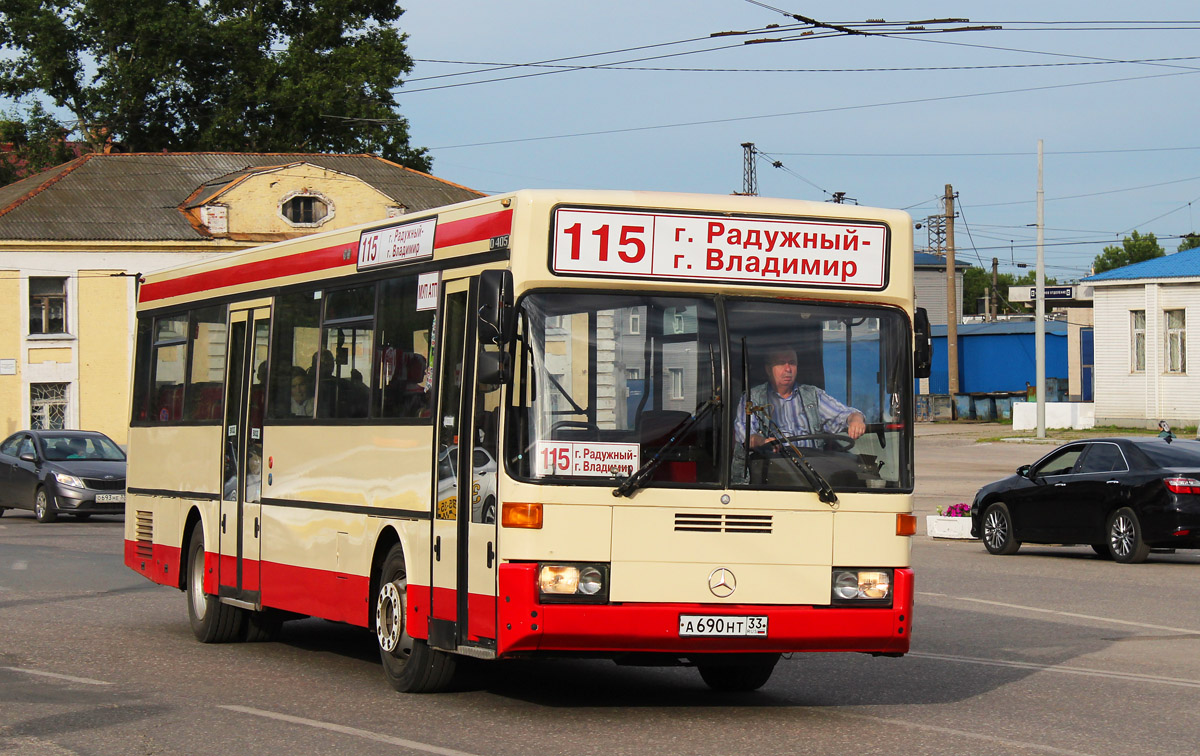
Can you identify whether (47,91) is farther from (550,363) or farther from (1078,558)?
(550,363)

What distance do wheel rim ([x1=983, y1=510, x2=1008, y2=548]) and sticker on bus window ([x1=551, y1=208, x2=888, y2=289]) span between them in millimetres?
13479

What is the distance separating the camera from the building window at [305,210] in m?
58.3

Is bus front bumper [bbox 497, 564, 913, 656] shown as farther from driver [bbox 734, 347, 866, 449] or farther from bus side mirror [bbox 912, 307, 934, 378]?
bus side mirror [bbox 912, 307, 934, 378]

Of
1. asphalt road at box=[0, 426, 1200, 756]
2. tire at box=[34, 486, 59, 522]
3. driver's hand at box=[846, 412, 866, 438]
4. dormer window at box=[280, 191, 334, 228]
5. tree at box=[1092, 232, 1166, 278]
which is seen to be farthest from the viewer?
tree at box=[1092, 232, 1166, 278]

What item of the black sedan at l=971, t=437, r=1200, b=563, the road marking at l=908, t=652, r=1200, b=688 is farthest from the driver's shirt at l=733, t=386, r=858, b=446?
the black sedan at l=971, t=437, r=1200, b=563

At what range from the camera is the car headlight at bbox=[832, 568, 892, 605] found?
29.6 feet

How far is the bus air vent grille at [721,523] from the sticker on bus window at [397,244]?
7.95ft

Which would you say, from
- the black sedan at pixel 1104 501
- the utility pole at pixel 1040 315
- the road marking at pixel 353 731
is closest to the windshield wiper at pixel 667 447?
the road marking at pixel 353 731

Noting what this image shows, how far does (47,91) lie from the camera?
65125 mm

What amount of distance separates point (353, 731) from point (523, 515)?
4.52 feet

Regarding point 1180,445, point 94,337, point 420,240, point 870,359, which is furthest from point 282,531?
point 94,337

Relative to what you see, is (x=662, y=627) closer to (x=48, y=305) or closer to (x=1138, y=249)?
(x=48, y=305)

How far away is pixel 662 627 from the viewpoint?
28.5 feet

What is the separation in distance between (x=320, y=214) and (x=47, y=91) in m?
14.1
